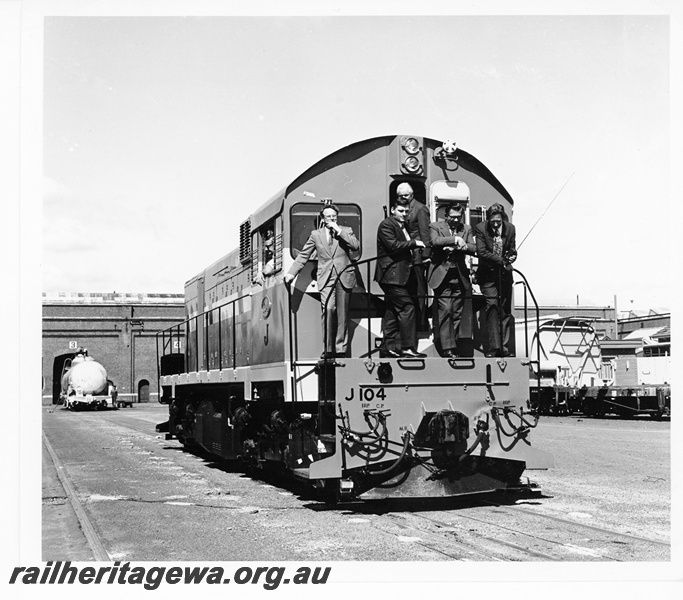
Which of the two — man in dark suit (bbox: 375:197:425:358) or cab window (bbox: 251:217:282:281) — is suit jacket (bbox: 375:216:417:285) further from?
cab window (bbox: 251:217:282:281)

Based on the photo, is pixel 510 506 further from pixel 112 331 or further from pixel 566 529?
pixel 112 331

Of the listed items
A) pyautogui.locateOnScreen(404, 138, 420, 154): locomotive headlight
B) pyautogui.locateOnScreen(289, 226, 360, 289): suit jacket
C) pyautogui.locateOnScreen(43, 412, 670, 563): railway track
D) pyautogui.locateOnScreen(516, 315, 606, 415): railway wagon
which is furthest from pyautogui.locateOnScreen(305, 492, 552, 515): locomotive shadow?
pyautogui.locateOnScreen(516, 315, 606, 415): railway wagon

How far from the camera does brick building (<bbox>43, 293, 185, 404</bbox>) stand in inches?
1736

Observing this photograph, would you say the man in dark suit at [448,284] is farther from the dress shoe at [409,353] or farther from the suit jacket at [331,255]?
the suit jacket at [331,255]

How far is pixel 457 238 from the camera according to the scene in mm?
8531

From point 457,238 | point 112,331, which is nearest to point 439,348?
point 457,238

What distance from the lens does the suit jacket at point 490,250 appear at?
877 cm

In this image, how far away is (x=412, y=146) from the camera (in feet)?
30.0

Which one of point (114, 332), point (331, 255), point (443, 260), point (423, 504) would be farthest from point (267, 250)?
point (114, 332)

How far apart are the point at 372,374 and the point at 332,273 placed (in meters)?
1.14
